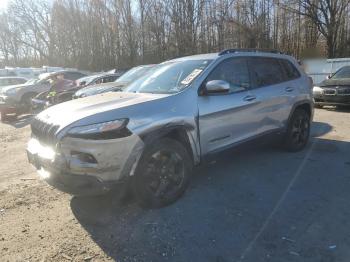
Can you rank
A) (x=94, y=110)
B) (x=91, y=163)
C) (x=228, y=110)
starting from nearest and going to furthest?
(x=91, y=163), (x=94, y=110), (x=228, y=110)

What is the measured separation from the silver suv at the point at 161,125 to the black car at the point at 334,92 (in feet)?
22.0

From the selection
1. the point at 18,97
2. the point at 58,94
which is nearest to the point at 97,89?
the point at 58,94

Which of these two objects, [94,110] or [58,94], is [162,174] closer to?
[94,110]

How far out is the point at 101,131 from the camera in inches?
142

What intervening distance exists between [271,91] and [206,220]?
2.63m

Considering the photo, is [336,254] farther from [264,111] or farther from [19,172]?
[19,172]

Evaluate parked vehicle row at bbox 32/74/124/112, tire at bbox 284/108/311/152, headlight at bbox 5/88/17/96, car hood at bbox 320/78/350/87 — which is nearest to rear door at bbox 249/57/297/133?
tire at bbox 284/108/311/152

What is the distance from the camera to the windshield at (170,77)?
4621 millimetres

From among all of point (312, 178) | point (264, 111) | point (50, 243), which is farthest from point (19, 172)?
point (312, 178)

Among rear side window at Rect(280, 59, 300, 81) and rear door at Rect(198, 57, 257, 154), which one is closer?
rear door at Rect(198, 57, 257, 154)

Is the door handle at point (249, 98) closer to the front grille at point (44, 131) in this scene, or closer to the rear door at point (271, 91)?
the rear door at point (271, 91)

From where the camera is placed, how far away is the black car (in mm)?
11633

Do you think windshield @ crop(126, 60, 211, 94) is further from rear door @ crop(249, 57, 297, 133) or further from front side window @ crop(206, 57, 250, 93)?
rear door @ crop(249, 57, 297, 133)

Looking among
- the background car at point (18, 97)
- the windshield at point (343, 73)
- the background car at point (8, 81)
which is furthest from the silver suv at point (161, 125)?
the background car at point (8, 81)
